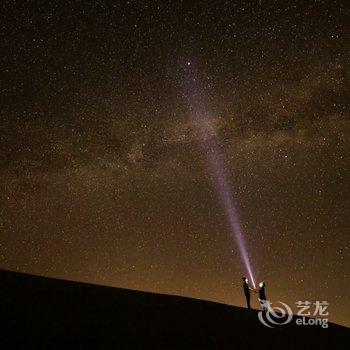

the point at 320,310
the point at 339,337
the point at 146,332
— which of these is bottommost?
the point at 146,332

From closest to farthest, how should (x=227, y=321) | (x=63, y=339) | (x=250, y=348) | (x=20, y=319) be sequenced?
(x=63, y=339) → (x=20, y=319) → (x=250, y=348) → (x=227, y=321)

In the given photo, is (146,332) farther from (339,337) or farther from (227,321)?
(339,337)

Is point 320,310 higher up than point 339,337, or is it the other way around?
point 320,310

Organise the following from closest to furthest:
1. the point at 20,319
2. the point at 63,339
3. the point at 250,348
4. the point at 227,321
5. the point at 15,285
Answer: the point at 63,339
the point at 20,319
the point at 250,348
the point at 15,285
the point at 227,321

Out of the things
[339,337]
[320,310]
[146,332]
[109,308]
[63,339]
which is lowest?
[63,339]

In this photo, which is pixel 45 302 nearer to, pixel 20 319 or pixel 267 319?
pixel 20 319

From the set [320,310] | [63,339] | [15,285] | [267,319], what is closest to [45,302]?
[15,285]

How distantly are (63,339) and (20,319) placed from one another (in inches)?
55.7

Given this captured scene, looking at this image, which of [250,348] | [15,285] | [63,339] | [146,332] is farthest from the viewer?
[15,285]

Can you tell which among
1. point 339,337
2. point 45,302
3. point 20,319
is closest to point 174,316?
point 45,302

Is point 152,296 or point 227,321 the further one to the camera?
point 152,296

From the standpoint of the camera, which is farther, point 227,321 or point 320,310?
point 320,310

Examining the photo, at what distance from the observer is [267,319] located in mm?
12852

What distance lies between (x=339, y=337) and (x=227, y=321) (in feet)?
15.2
